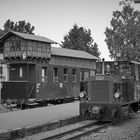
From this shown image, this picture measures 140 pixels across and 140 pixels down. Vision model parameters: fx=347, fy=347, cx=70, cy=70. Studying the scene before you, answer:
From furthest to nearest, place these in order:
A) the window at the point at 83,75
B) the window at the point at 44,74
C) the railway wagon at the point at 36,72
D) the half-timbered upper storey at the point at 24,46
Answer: the window at the point at 83,75
the window at the point at 44,74
the half-timbered upper storey at the point at 24,46
the railway wagon at the point at 36,72

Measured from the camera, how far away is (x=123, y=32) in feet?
157

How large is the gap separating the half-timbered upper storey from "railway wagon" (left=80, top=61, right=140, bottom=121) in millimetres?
8856

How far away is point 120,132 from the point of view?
12859 mm

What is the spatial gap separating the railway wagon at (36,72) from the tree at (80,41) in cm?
3240

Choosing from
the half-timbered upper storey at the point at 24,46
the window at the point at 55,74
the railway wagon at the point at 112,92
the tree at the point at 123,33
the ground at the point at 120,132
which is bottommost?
the ground at the point at 120,132

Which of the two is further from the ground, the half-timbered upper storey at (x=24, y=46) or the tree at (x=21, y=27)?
the tree at (x=21, y=27)

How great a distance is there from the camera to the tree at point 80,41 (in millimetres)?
60844

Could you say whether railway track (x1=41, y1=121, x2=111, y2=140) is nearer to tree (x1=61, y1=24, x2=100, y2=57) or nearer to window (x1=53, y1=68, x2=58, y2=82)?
window (x1=53, y1=68, x2=58, y2=82)

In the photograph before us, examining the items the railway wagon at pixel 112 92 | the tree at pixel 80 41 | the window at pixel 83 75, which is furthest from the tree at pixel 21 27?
the railway wagon at pixel 112 92

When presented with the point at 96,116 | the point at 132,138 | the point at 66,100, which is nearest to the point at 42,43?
the point at 66,100

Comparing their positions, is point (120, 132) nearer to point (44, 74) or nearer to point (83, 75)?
point (44, 74)

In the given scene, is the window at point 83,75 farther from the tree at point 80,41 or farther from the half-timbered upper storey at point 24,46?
the tree at point 80,41

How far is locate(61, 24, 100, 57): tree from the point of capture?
6084 cm

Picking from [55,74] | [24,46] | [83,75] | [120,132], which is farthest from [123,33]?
[120,132]
